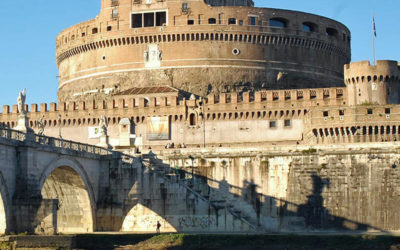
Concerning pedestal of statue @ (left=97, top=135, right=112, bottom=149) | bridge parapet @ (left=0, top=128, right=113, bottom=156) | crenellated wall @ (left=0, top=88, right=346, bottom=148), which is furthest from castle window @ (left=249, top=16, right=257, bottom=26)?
bridge parapet @ (left=0, top=128, right=113, bottom=156)

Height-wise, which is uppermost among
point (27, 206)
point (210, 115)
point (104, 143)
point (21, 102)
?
point (210, 115)

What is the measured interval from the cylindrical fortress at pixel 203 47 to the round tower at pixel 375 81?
637 inches

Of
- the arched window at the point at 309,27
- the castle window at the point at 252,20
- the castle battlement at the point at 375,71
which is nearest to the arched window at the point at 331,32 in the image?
the arched window at the point at 309,27

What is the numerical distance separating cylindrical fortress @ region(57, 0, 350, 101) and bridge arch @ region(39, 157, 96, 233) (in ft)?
81.8

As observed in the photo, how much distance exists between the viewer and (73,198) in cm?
5572

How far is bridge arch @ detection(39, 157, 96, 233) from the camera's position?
54344 mm

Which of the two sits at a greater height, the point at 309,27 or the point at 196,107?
the point at 309,27

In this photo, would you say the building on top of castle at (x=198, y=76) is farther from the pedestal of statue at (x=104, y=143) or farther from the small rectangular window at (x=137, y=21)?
the pedestal of statue at (x=104, y=143)

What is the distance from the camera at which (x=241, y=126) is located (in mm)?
69750

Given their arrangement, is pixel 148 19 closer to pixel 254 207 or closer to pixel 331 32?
pixel 331 32

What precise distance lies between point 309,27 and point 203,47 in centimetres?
1131

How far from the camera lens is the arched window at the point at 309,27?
81950 millimetres

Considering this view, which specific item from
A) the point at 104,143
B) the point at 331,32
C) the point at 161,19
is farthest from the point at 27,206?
the point at 331,32

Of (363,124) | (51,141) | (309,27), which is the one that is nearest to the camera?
(51,141)
